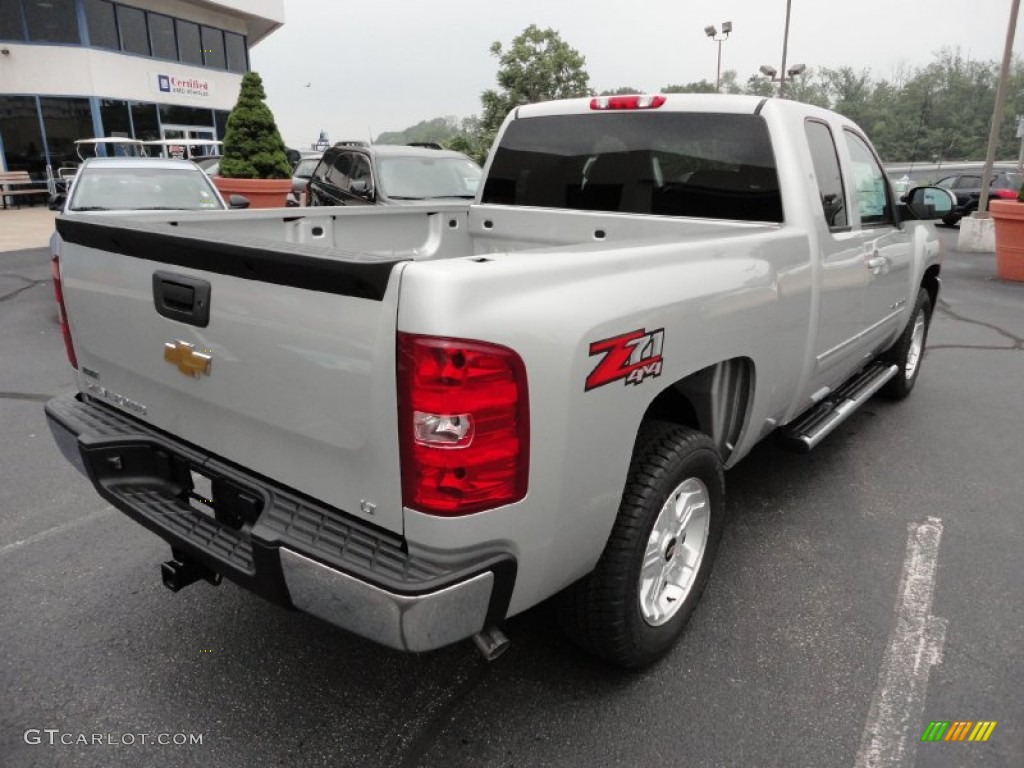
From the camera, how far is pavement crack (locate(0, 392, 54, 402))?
213 inches

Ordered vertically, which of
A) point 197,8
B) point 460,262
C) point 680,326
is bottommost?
point 680,326

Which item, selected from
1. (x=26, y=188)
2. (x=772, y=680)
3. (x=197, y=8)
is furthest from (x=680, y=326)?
(x=197, y=8)

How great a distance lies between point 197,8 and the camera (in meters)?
28.6

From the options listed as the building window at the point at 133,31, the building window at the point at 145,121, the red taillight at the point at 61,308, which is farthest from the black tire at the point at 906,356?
the building window at the point at 133,31

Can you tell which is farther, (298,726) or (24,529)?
(24,529)

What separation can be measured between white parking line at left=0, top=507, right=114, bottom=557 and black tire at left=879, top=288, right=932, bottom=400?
16.8 ft

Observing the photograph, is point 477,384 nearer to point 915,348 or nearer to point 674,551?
point 674,551

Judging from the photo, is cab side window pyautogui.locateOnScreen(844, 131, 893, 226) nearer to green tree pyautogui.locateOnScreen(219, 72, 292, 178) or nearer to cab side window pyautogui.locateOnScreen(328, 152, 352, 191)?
cab side window pyautogui.locateOnScreen(328, 152, 352, 191)

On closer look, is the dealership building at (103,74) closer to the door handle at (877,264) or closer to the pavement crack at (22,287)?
the pavement crack at (22,287)

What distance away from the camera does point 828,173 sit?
141 inches

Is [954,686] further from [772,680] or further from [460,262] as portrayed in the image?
[460,262]

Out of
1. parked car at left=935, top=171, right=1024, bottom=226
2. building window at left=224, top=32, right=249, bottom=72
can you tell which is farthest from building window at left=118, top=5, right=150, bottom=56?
parked car at left=935, top=171, right=1024, bottom=226

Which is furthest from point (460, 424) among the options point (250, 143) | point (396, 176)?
point (250, 143)

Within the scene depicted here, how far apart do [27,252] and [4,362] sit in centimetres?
837
